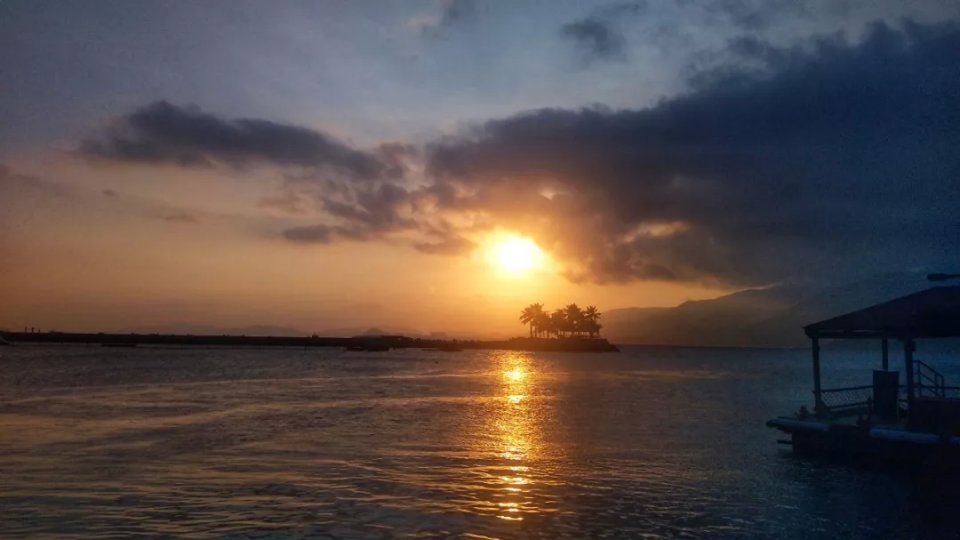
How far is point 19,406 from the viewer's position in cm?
4606

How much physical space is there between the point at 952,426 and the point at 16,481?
29418 mm

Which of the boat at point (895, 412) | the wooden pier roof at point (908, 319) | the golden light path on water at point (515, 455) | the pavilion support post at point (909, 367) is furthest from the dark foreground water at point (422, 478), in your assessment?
the wooden pier roof at point (908, 319)

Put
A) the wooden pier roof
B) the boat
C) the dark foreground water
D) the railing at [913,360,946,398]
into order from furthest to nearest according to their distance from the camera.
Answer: the railing at [913,360,946,398] < the wooden pier roof < the boat < the dark foreground water

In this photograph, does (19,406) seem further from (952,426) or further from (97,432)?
(952,426)

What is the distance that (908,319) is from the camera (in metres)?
27.0

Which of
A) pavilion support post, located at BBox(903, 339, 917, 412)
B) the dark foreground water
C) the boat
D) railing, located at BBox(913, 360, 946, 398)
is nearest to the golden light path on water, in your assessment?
the dark foreground water

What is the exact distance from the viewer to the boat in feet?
81.4

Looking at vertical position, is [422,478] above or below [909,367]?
below

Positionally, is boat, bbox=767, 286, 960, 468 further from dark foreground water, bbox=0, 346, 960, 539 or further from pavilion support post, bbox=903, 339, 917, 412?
dark foreground water, bbox=0, 346, 960, 539

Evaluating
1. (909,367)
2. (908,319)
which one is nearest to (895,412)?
(909,367)

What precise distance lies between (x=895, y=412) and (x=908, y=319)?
442 cm

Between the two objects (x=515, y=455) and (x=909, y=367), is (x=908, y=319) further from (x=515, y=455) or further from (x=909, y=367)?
(x=515, y=455)

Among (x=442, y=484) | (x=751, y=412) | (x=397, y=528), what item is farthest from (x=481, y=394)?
(x=397, y=528)

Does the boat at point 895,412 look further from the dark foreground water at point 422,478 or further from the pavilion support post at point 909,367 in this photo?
the dark foreground water at point 422,478
